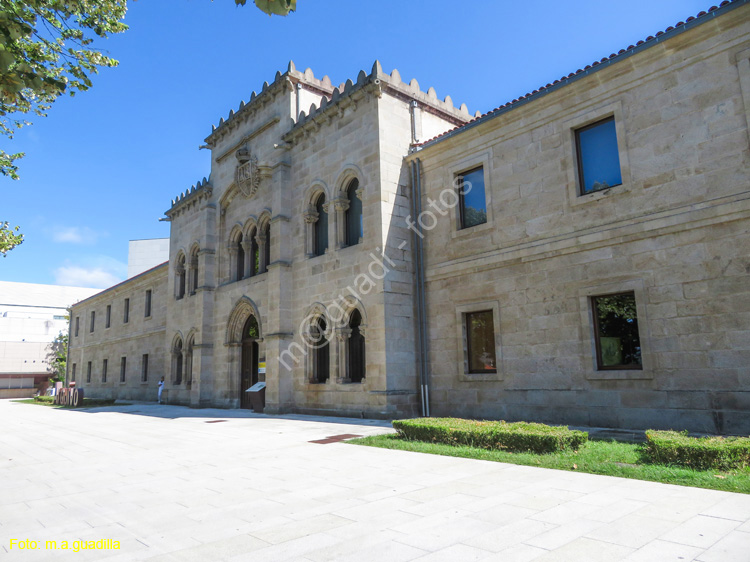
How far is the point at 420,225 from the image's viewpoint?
1584cm

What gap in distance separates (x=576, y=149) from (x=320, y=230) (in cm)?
914

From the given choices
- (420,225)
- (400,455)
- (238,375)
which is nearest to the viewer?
(400,455)

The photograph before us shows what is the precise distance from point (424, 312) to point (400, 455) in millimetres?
6944

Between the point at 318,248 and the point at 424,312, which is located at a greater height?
the point at 318,248

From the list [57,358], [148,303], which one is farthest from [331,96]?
[57,358]

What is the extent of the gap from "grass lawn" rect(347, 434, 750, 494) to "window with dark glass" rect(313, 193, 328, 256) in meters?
9.38

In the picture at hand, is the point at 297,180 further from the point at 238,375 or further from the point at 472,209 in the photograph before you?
the point at 238,375

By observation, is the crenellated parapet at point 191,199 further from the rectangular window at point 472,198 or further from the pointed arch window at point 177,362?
the rectangular window at point 472,198

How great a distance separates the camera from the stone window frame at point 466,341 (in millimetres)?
13180

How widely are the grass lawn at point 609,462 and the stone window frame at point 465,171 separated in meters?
6.64

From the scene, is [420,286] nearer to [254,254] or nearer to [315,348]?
[315,348]

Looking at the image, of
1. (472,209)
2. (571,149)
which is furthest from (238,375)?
(571,149)

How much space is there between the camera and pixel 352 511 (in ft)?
17.3

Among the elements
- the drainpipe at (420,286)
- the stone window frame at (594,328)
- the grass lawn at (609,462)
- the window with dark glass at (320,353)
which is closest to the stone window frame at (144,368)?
the window with dark glass at (320,353)
